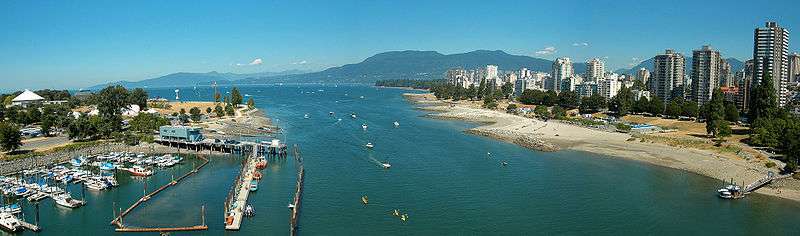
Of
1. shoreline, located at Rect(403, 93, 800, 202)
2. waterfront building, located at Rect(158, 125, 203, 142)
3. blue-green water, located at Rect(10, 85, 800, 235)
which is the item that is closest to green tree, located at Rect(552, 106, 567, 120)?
shoreline, located at Rect(403, 93, 800, 202)

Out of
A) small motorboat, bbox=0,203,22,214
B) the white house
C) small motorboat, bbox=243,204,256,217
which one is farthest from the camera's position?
the white house

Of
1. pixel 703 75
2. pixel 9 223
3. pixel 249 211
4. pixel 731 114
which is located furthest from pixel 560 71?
pixel 9 223

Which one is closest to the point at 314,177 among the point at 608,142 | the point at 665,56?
the point at 608,142

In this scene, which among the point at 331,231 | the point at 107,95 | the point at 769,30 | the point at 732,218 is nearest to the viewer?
the point at 331,231

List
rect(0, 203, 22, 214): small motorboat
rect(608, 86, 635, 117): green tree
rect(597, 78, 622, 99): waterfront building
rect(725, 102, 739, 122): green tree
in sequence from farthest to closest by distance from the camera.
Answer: rect(597, 78, 622, 99): waterfront building
rect(608, 86, 635, 117): green tree
rect(725, 102, 739, 122): green tree
rect(0, 203, 22, 214): small motorboat

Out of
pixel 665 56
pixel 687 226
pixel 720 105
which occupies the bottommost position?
pixel 687 226

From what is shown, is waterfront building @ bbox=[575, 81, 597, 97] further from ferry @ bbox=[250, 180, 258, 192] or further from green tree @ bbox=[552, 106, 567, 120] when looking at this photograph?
ferry @ bbox=[250, 180, 258, 192]

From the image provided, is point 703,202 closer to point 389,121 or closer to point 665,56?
point 389,121

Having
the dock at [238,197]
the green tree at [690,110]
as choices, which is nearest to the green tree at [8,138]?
the dock at [238,197]
